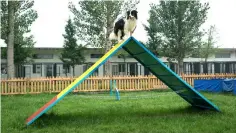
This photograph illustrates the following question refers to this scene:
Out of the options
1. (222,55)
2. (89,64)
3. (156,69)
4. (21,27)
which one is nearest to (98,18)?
(21,27)

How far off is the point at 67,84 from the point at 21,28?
10.1m

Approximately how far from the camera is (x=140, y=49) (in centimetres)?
707

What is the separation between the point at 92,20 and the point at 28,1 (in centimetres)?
573

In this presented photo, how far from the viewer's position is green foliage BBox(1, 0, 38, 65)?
18906mm

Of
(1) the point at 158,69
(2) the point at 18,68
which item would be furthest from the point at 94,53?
(1) the point at 158,69

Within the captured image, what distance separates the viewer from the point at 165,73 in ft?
24.3

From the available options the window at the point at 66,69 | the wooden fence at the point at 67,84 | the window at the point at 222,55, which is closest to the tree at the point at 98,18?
the wooden fence at the point at 67,84

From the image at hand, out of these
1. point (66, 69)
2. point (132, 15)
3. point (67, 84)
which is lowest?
point (67, 84)

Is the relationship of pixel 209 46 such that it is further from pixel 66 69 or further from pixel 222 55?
pixel 66 69

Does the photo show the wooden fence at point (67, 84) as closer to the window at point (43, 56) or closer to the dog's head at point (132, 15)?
the dog's head at point (132, 15)

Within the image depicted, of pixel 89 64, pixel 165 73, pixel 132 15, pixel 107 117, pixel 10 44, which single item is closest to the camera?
pixel 132 15

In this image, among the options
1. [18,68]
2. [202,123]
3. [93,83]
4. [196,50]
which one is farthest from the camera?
[18,68]

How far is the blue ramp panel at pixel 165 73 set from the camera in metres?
6.92

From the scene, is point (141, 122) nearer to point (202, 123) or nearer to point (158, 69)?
point (202, 123)
